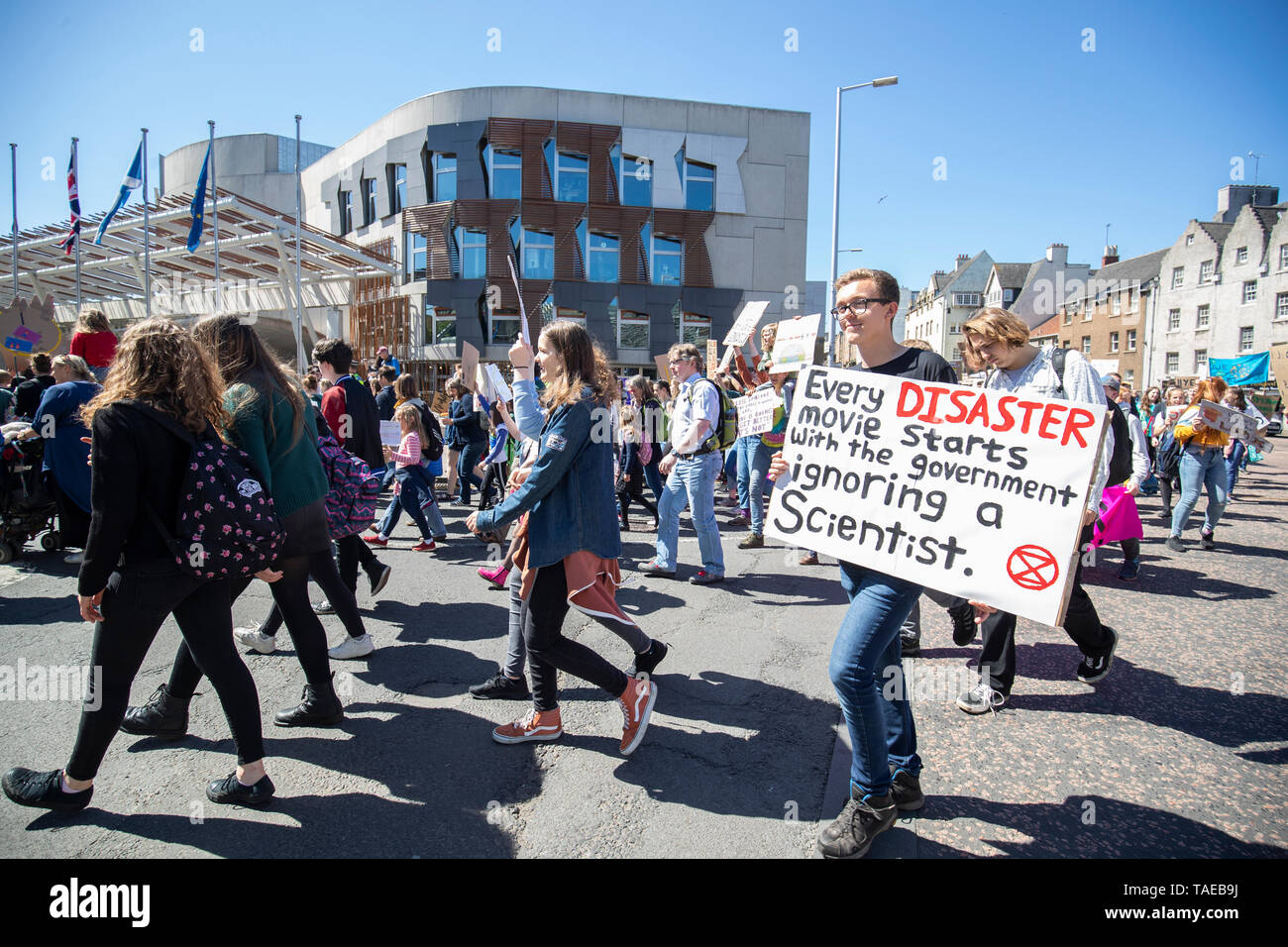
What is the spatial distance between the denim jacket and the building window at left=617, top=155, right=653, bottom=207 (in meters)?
24.5

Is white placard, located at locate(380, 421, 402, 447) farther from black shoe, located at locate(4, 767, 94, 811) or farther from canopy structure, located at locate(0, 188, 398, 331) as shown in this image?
canopy structure, located at locate(0, 188, 398, 331)

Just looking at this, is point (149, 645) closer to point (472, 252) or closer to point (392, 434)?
point (392, 434)

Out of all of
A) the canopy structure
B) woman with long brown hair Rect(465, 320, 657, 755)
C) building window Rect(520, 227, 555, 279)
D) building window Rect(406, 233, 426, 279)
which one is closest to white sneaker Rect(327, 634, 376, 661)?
woman with long brown hair Rect(465, 320, 657, 755)

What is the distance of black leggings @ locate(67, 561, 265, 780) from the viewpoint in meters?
2.56

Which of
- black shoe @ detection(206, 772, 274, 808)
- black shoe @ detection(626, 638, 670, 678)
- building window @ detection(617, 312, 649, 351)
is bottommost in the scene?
black shoe @ detection(206, 772, 274, 808)

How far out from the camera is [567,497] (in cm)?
320

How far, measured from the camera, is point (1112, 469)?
4863 mm

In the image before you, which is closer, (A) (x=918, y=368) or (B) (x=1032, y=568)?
(B) (x=1032, y=568)

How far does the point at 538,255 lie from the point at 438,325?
15.4 feet

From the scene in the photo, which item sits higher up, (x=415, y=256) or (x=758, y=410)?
(x=415, y=256)

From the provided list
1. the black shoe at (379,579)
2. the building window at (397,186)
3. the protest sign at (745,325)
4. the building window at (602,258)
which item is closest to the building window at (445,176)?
the building window at (397,186)

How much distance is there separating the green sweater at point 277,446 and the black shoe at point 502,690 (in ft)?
4.45

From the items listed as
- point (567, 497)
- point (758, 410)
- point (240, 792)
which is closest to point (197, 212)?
point (758, 410)

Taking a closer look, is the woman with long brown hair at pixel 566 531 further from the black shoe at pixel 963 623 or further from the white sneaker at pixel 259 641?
the black shoe at pixel 963 623
